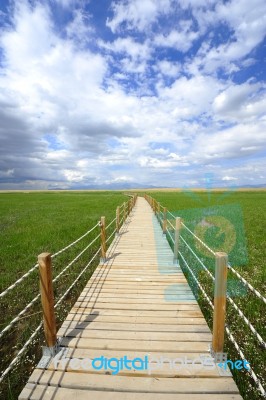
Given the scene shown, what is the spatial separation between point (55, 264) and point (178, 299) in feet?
18.2

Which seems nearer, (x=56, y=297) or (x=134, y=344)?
(x=134, y=344)

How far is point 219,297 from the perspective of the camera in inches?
124

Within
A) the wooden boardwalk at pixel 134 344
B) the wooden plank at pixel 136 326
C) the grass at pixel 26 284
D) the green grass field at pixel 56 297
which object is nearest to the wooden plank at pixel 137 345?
the wooden boardwalk at pixel 134 344

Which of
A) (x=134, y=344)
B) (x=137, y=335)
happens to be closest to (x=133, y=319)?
(x=137, y=335)

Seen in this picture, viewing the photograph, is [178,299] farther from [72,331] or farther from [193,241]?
[193,241]

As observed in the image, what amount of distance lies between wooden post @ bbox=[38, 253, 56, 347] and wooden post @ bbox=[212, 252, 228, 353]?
2320 millimetres

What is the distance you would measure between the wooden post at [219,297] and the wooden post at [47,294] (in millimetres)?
2320

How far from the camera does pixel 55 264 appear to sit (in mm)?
8945

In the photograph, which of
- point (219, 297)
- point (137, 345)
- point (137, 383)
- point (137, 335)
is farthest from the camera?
point (137, 335)

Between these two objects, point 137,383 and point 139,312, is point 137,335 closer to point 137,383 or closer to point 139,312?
point 139,312

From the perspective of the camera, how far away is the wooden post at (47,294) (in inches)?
127

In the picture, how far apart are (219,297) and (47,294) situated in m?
2.40

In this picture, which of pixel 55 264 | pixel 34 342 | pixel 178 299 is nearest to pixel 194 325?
pixel 178 299

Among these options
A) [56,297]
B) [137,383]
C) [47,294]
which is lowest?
[56,297]
